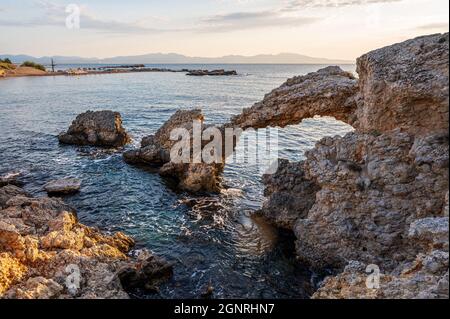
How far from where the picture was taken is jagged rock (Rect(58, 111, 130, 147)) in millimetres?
41750

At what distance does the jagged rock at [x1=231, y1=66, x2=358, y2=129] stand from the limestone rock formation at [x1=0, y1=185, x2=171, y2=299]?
11.3 meters

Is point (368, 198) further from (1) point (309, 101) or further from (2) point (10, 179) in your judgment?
(2) point (10, 179)

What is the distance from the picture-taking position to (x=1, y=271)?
46.8 ft

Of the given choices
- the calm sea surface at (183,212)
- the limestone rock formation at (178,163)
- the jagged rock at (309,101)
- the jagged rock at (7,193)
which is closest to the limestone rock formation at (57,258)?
the calm sea surface at (183,212)

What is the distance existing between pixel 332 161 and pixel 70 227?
45.8 ft

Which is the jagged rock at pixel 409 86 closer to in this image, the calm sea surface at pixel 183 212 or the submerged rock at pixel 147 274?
the calm sea surface at pixel 183 212

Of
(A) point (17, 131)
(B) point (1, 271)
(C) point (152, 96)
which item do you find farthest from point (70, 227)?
(C) point (152, 96)

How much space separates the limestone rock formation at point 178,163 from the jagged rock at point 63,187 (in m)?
6.97

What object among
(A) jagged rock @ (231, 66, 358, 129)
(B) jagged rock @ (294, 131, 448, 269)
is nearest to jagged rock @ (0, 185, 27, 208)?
(A) jagged rock @ (231, 66, 358, 129)

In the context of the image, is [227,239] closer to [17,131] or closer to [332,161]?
[332,161]

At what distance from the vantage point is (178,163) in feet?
100

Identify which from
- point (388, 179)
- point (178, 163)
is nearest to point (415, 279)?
point (388, 179)

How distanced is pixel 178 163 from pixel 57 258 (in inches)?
611

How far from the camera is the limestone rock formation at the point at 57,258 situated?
14.3 m
